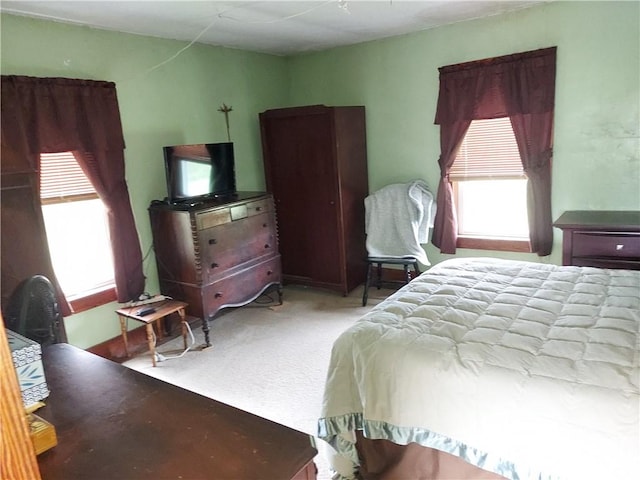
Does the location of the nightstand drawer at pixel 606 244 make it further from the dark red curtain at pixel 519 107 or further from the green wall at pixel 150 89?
the green wall at pixel 150 89

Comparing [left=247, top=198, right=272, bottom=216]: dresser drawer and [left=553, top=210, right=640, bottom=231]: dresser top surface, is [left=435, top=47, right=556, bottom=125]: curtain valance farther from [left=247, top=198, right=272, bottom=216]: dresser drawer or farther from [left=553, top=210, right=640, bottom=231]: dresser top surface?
[left=247, top=198, right=272, bottom=216]: dresser drawer

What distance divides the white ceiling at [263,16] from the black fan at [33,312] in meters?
1.79

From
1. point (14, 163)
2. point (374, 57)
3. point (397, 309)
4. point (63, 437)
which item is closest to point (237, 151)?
point (374, 57)

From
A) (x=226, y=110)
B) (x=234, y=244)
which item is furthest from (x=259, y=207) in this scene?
(x=226, y=110)

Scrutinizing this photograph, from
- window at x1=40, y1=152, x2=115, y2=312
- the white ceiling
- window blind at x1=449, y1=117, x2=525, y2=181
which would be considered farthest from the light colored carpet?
the white ceiling

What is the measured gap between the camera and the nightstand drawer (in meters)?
2.97

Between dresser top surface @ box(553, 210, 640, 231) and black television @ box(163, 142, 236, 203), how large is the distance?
8.74 feet

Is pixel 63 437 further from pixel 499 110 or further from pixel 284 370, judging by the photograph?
pixel 499 110

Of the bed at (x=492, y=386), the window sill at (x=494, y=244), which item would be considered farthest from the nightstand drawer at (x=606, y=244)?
the bed at (x=492, y=386)

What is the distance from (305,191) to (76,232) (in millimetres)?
1989

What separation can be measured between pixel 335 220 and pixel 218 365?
1.72 meters

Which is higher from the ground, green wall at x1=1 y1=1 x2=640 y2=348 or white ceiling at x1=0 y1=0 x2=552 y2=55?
white ceiling at x1=0 y1=0 x2=552 y2=55

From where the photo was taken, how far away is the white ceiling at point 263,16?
283 cm

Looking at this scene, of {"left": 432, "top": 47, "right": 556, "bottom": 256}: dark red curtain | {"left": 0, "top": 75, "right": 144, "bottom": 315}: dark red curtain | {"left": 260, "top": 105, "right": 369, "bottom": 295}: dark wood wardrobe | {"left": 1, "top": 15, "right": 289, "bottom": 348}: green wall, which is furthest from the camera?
{"left": 260, "top": 105, "right": 369, "bottom": 295}: dark wood wardrobe
